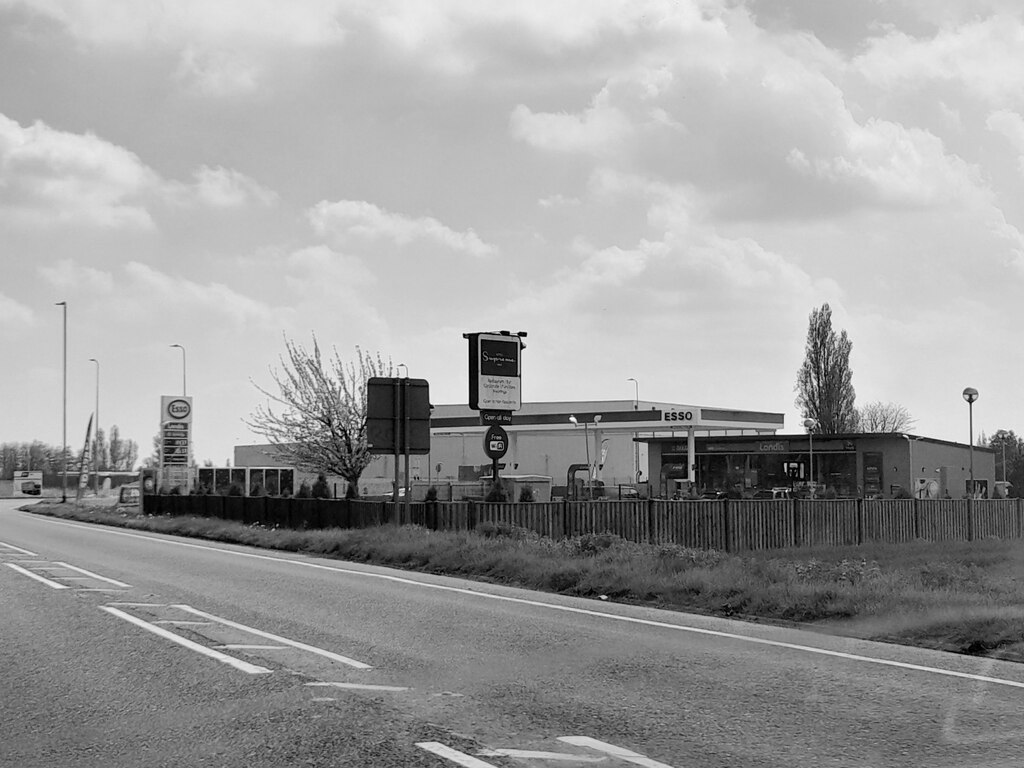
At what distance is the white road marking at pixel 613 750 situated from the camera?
645cm

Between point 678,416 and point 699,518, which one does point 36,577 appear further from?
point 678,416

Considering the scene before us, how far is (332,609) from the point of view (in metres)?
14.1

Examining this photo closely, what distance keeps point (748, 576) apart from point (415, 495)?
120ft

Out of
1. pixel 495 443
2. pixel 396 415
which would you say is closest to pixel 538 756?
pixel 396 415

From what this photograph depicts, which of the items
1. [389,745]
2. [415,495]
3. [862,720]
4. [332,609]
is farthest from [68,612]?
[415,495]

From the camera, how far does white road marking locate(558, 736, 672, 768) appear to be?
6.45 m

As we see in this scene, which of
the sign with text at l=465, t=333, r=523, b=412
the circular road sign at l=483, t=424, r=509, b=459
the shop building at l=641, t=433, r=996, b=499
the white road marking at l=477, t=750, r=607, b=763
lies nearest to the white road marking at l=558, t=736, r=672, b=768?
the white road marking at l=477, t=750, r=607, b=763

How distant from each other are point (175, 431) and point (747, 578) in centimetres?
4042

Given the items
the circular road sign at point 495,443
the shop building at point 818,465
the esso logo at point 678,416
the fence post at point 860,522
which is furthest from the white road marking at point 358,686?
the esso logo at point 678,416

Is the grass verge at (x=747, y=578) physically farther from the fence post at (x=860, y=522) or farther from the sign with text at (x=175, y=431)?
the sign with text at (x=175, y=431)

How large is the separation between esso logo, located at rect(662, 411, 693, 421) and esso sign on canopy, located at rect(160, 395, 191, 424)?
2948cm

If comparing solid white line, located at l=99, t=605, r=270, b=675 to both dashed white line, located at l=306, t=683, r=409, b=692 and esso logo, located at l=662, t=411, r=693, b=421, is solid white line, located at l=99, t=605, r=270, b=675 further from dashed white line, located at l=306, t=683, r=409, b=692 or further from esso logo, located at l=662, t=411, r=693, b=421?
esso logo, located at l=662, t=411, r=693, b=421

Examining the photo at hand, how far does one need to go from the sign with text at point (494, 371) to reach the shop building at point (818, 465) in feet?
102

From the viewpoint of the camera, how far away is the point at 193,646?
35.6 ft
